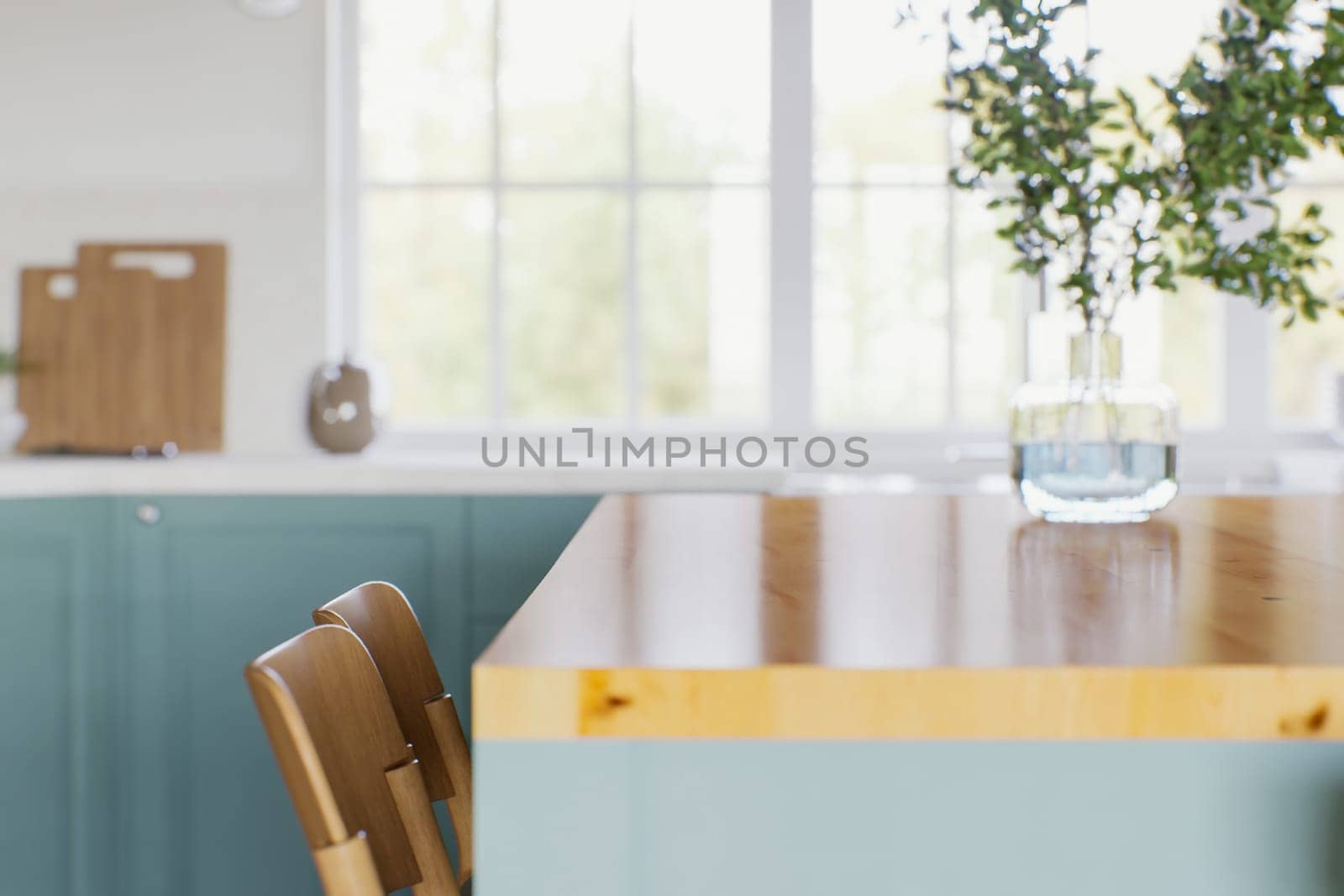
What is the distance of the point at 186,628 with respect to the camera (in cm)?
Result: 258

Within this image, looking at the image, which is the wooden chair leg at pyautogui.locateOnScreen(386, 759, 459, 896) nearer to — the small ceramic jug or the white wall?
the small ceramic jug

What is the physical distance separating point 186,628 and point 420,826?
1.71 meters

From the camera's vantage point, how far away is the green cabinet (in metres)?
2.57

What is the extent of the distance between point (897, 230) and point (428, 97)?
1.23 m

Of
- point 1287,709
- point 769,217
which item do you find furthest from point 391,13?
point 1287,709

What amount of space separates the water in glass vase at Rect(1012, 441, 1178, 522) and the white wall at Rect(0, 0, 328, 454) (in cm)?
206

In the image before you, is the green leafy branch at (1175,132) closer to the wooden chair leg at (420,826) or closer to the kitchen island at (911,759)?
the kitchen island at (911,759)

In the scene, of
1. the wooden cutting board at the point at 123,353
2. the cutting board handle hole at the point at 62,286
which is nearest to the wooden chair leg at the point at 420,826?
the wooden cutting board at the point at 123,353

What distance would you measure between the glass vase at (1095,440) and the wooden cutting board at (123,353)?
2.12 meters

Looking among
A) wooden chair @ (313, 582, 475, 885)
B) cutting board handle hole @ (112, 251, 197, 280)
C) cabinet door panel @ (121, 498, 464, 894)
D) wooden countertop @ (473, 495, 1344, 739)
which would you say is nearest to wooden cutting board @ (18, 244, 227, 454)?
cutting board handle hole @ (112, 251, 197, 280)

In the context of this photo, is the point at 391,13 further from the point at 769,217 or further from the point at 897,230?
the point at 897,230

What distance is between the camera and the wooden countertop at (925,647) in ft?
2.49

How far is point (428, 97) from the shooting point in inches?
130

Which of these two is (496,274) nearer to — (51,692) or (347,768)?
(51,692)
